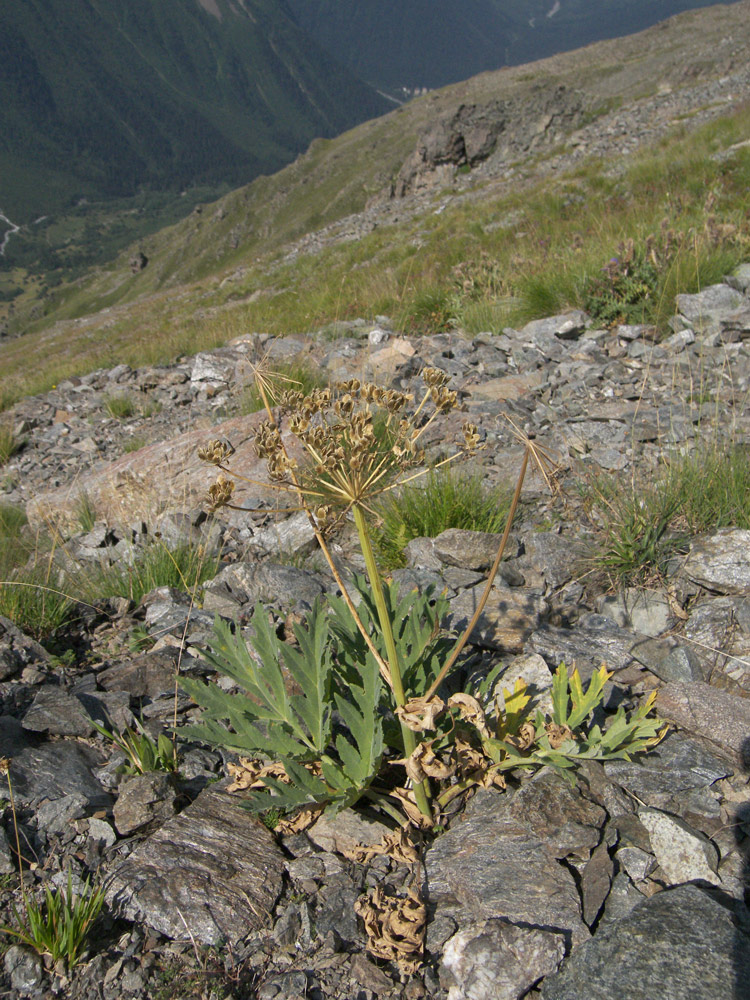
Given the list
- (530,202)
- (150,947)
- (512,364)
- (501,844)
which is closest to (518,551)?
(501,844)

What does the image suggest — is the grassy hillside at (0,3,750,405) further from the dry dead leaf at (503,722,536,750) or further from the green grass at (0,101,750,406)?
the dry dead leaf at (503,722,536,750)

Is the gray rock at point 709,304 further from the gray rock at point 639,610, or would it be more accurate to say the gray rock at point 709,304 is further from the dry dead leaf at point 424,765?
the dry dead leaf at point 424,765

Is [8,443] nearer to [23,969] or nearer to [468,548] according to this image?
[468,548]

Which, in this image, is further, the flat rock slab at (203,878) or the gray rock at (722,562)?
the gray rock at (722,562)

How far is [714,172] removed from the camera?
1180 cm

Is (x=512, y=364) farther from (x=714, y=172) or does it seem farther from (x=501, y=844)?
(x=714, y=172)

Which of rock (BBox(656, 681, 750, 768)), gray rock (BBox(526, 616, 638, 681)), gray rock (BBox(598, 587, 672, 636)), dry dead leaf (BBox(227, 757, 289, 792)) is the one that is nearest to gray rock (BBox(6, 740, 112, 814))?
dry dead leaf (BBox(227, 757, 289, 792))

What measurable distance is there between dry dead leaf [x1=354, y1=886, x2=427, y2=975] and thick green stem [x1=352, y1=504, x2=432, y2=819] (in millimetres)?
301

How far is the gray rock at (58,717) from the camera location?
2.85 meters

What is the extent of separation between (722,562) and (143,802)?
2.94 m

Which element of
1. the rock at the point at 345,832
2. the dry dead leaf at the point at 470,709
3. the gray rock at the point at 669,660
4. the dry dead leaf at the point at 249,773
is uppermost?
the dry dead leaf at the point at 470,709

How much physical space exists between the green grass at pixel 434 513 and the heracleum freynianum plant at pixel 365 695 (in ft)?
5.00

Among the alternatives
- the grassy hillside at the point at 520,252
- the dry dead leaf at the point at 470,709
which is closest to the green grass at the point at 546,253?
the grassy hillside at the point at 520,252

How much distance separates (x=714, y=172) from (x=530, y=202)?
6740mm
